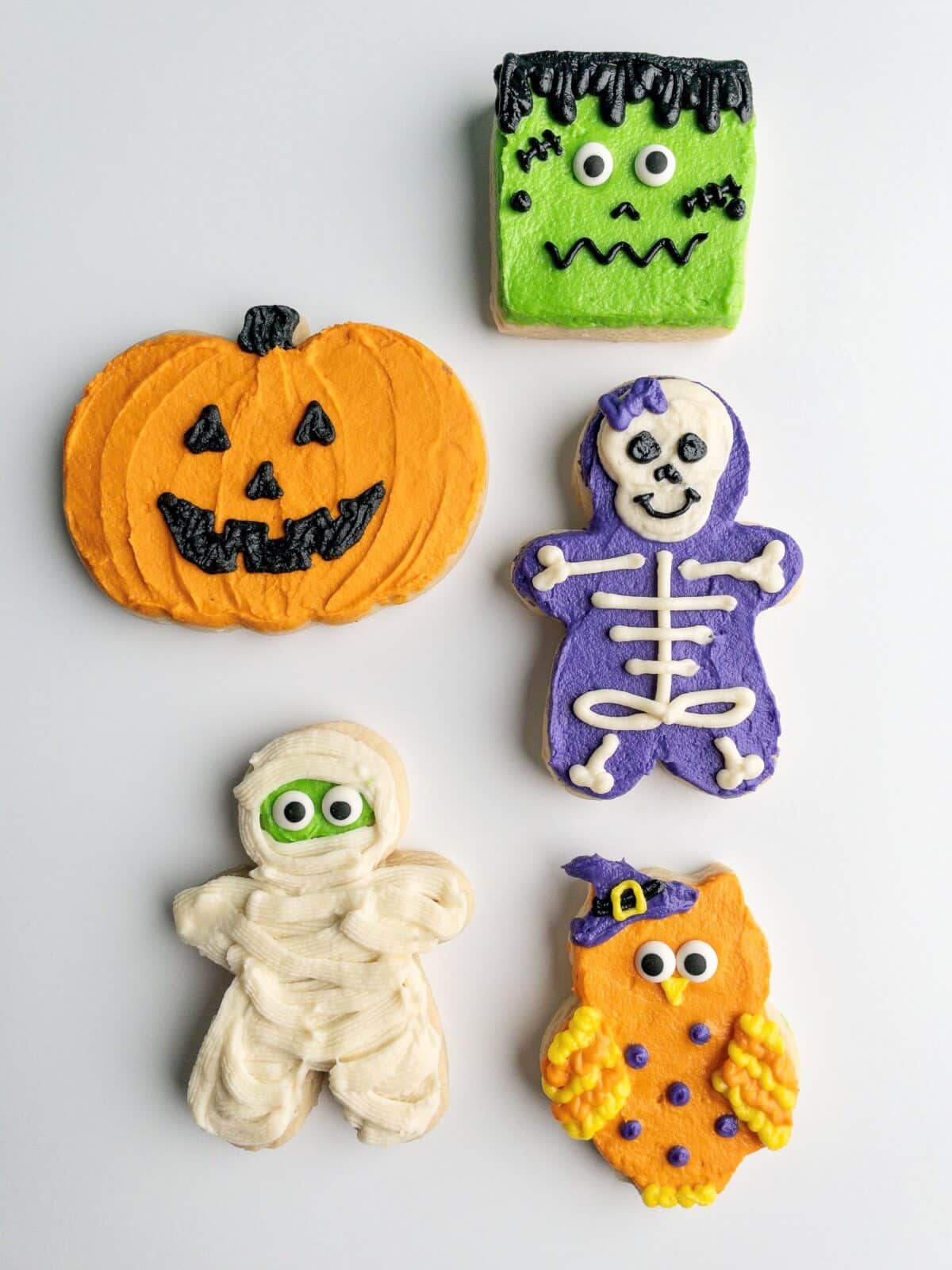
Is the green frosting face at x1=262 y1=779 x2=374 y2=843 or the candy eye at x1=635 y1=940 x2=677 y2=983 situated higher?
the green frosting face at x1=262 y1=779 x2=374 y2=843

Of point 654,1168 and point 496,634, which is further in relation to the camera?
point 496,634

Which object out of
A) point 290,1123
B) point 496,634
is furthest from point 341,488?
point 290,1123

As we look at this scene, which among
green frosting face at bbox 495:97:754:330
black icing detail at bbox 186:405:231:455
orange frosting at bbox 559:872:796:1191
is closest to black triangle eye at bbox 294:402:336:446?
black icing detail at bbox 186:405:231:455

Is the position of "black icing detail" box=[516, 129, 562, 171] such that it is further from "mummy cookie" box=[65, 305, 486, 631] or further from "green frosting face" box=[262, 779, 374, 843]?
"green frosting face" box=[262, 779, 374, 843]

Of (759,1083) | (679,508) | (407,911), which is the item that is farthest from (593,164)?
(759,1083)

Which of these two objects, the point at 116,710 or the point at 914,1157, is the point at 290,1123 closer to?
the point at 116,710
